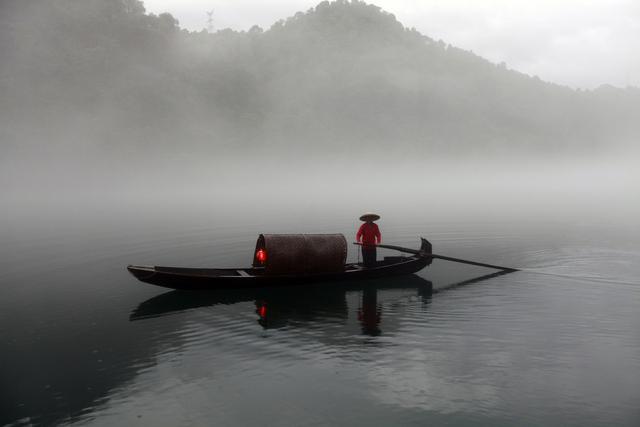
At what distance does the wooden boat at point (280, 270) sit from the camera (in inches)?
756

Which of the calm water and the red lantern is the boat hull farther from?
the calm water

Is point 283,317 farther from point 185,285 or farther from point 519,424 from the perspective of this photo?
point 519,424

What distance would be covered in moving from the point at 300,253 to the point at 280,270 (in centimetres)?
104

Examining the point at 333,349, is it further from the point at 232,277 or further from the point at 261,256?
the point at 261,256

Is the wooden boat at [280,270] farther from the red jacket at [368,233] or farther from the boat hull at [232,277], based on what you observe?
the red jacket at [368,233]

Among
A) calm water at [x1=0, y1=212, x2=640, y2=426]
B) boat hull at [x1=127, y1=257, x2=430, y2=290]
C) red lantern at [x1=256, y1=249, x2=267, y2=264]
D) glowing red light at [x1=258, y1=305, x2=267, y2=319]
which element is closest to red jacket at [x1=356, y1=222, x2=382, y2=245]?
A: boat hull at [x1=127, y1=257, x2=430, y2=290]

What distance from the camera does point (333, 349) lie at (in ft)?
46.8

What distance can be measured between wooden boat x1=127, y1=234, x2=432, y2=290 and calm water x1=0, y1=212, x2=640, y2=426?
703 mm

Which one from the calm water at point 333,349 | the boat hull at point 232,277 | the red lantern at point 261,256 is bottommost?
the calm water at point 333,349

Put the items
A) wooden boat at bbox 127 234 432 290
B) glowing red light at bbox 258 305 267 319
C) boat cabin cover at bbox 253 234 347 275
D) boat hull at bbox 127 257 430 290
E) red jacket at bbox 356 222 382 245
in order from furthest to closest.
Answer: red jacket at bbox 356 222 382 245, boat cabin cover at bbox 253 234 347 275, wooden boat at bbox 127 234 432 290, boat hull at bbox 127 257 430 290, glowing red light at bbox 258 305 267 319

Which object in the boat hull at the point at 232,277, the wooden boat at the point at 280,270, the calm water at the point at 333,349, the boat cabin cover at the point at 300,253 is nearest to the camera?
the calm water at the point at 333,349

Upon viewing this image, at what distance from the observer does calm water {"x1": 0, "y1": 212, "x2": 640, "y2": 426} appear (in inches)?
431

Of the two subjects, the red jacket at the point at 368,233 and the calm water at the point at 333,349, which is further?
the red jacket at the point at 368,233

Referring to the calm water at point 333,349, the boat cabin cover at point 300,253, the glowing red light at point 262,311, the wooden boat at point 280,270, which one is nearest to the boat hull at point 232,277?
the wooden boat at point 280,270
